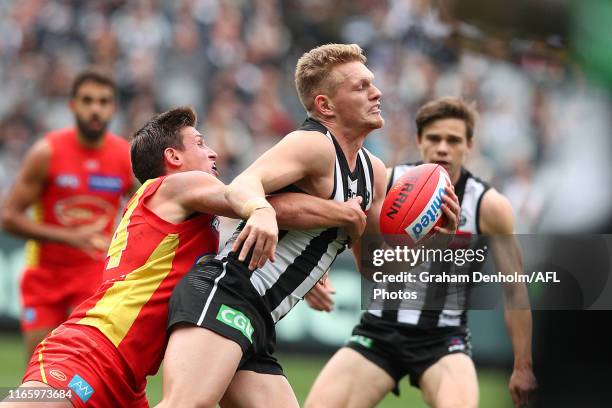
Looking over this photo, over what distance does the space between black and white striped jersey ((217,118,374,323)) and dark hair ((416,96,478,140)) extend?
1.77 meters

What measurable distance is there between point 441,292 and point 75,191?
148 inches

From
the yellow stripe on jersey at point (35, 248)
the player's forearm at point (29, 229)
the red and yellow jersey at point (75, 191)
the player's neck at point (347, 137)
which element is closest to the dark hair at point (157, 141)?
the player's neck at point (347, 137)

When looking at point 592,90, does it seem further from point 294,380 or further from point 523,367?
point 294,380

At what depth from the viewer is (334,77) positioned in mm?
5293

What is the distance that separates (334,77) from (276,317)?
1.30m

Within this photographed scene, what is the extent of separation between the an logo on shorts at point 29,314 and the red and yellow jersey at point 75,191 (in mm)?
419

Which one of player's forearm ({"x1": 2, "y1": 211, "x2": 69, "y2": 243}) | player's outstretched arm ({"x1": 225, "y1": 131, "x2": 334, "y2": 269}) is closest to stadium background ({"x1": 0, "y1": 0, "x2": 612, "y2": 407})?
player's forearm ({"x1": 2, "y1": 211, "x2": 69, "y2": 243})

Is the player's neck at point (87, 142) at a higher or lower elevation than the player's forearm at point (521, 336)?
higher

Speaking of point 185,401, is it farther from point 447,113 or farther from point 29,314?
point 29,314

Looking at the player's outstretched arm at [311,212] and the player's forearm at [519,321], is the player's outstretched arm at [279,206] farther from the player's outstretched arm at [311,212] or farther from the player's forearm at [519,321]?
the player's forearm at [519,321]

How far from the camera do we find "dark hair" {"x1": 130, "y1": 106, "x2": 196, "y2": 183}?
534cm

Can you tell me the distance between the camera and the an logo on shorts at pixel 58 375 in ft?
15.3

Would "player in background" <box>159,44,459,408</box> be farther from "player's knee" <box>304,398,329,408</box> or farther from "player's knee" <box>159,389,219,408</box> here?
"player's knee" <box>304,398,329,408</box>

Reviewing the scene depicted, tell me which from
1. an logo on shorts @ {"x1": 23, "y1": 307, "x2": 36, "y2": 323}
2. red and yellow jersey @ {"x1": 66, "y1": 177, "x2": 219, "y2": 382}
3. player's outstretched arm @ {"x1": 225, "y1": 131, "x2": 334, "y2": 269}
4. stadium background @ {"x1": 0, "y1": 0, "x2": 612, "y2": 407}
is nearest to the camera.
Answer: player's outstretched arm @ {"x1": 225, "y1": 131, "x2": 334, "y2": 269}
